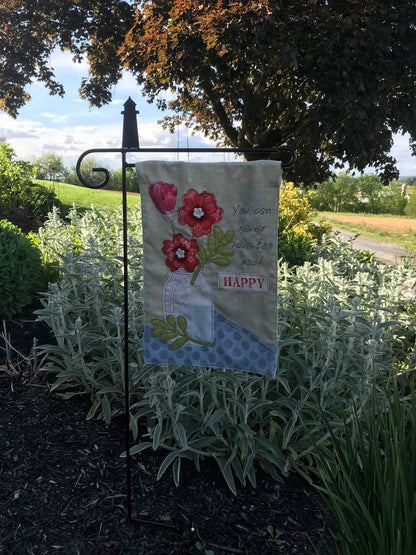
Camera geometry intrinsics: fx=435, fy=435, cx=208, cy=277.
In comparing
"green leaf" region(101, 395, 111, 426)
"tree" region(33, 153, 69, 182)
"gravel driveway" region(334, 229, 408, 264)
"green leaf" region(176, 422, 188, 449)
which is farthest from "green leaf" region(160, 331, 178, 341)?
"tree" region(33, 153, 69, 182)

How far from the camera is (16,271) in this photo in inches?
167

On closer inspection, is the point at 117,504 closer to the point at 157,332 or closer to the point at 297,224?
the point at 157,332

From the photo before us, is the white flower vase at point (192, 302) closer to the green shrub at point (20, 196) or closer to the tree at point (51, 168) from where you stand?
the green shrub at point (20, 196)

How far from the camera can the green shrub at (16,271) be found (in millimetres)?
4082

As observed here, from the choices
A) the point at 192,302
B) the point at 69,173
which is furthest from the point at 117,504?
the point at 69,173

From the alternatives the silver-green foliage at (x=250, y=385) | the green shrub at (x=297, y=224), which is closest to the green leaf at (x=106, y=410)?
the silver-green foliage at (x=250, y=385)

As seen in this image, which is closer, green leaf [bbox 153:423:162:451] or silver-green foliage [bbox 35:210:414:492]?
green leaf [bbox 153:423:162:451]

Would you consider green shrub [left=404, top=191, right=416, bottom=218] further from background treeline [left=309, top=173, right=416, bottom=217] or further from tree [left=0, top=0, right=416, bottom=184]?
tree [left=0, top=0, right=416, bottom=184]

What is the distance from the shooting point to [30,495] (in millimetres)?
2268

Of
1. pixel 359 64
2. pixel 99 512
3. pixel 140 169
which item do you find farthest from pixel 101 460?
pixel 359 64

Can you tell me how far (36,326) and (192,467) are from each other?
2230 mm

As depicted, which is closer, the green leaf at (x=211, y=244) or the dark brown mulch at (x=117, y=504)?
the green leaf at (x=211, y=244)

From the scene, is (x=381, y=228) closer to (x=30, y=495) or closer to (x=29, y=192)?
(x=29, y=192)

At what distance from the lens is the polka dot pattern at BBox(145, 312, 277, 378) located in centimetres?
193
